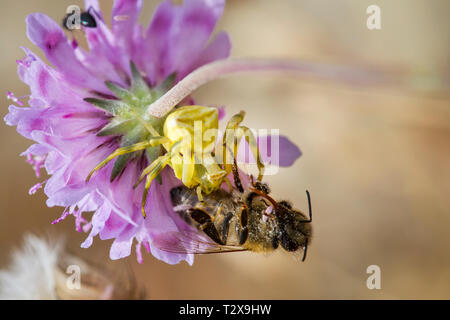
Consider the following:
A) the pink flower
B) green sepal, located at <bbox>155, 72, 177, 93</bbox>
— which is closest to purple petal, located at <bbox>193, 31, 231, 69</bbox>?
the pink flower

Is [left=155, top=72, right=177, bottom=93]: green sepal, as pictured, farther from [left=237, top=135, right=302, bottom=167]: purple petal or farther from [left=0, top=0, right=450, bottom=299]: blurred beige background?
[left=0, top=0, right=450, bottom=299]: blurred beige background

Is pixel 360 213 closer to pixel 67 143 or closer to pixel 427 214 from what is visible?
pixel 427 214

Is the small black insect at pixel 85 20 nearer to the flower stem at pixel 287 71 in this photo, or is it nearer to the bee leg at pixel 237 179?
the flower stem at pixel 287 71

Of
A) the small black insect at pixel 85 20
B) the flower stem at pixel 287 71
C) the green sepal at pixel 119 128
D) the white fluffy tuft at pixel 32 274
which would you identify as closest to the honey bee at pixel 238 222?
the green sepal at pixel 119 128

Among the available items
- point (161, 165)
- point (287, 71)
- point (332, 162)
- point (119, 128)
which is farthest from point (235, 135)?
point (332, 162)

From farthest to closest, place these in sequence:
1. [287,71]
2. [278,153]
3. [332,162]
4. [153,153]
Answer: [332,162]
[278,153]
[153,153]
[287,71]

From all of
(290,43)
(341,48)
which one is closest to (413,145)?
(341,48)

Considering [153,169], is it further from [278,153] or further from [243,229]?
[278,153]
